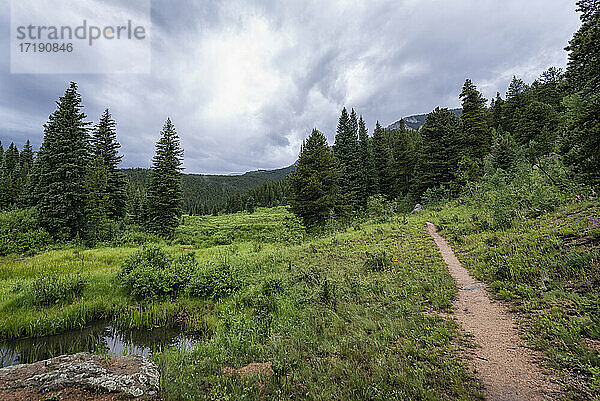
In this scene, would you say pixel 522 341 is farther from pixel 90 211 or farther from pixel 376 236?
pixel 90 211

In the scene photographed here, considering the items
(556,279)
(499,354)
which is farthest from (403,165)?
(499,354)

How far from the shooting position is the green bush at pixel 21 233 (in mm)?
19655

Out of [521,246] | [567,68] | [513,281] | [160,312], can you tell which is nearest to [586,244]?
[521,246]

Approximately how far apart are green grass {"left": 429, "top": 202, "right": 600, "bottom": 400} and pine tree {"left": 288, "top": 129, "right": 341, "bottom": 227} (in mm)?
14569

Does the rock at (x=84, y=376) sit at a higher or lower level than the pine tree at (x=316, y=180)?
lower

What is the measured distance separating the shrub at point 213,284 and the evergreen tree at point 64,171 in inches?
864

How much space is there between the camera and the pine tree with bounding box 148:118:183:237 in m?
30.9

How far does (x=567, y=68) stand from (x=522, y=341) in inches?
332

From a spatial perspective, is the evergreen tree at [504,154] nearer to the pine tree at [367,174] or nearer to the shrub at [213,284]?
the pine tree at [367,174]

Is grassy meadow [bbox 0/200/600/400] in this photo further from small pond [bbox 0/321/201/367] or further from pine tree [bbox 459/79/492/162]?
pine tree [bbox 459/79/492/162]

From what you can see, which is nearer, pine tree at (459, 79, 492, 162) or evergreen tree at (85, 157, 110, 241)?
evergreen tree at (85, 157, 110, 241)

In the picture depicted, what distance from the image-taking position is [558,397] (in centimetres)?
336

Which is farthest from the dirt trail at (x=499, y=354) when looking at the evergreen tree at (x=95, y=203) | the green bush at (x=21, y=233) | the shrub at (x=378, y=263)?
the evergreen tree at (x=95, y=203)

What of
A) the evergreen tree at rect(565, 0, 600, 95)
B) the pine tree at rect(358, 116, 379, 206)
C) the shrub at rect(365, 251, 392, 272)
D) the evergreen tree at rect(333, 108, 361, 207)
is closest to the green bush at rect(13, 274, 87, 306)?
the shrub at rect(365, 251, 392, 272)
